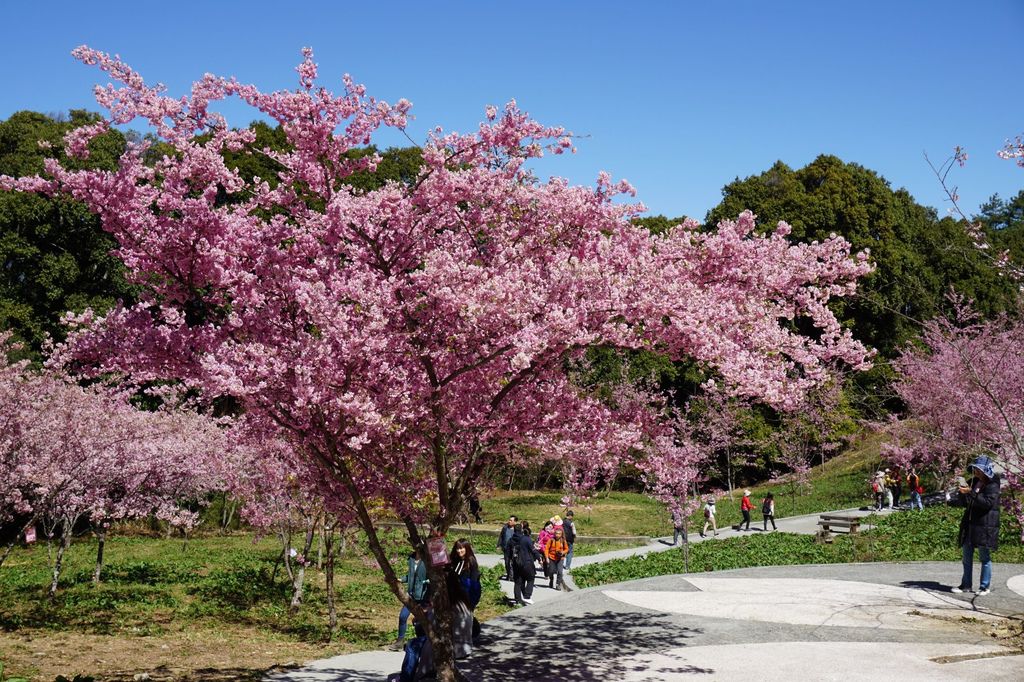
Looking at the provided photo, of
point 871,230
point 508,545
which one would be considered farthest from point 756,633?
point 871,230

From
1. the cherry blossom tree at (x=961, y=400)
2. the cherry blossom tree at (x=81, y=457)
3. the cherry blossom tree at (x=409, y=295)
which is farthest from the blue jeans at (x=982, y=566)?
the cherry blossom tree at (x=81, y=457)

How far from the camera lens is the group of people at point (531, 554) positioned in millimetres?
15250

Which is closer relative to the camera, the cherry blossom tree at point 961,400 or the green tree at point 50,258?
the cherry blossom tree at point 961,400

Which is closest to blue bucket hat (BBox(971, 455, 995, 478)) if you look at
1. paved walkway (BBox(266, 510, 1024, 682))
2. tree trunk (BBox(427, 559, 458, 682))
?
paved walkway (BBox(266, 510, 1024, 682))

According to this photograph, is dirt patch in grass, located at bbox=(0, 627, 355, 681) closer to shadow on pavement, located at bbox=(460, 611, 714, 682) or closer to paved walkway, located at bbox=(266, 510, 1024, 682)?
paved walkway, located at bbox=(266, 510, 1024, 682)

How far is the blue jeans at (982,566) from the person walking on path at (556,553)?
7528 millimetres

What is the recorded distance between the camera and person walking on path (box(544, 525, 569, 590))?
56.6ft

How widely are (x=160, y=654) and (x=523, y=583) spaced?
6563mm

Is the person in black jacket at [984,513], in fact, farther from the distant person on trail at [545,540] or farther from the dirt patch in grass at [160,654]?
the dirt patch in grass at [160,654]

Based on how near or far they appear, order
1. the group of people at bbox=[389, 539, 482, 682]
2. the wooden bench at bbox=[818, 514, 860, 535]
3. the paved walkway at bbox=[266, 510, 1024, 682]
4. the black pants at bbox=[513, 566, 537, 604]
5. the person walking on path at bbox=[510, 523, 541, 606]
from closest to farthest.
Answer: the group of people at bbox=[389, 539, 482, 682]
the paved walkway at bbox=[266, 510, 1024, 682]
the person walking on path at bbox=[510, 523, 541, 606]
the black pants at bbox=[513, 566, 537, 604]
the wooden bench at bbox=[818, 514, 860, 535]

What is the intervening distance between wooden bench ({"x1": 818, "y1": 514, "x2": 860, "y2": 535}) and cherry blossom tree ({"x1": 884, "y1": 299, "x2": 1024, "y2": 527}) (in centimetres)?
288

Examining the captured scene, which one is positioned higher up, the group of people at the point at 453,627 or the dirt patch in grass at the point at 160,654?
the group of people at the point at 453,627

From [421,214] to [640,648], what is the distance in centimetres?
658

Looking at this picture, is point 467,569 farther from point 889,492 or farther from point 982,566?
point 889,492
